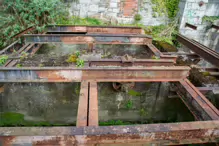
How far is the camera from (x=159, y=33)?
733 centimetres

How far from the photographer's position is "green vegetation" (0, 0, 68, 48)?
5723 millimetres

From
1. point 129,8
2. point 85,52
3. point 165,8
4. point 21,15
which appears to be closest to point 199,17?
point 165,8

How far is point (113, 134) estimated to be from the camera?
1648 mm

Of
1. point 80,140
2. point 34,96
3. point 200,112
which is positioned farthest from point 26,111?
point 200,112

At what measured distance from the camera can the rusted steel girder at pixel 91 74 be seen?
9.04 feet

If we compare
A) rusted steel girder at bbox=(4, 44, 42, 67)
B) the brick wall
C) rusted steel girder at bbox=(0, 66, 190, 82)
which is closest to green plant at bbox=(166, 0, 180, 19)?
the brick wall

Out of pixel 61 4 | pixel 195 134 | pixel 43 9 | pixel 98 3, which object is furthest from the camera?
pixel 98 3

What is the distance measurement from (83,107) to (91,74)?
80 cm

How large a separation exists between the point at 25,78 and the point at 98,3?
5864 millimetres

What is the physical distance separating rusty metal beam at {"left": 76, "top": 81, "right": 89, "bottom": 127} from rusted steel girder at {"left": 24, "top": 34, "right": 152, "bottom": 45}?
2.28 m

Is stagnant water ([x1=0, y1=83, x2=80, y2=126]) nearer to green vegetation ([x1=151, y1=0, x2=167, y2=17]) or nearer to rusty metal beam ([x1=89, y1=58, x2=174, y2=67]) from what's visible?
rusty metal beam ([x1=89, y1=58, x2=174, y2=67])

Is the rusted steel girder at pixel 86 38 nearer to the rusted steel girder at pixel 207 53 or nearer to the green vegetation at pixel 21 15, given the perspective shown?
the green vegetation at pixel 21 15

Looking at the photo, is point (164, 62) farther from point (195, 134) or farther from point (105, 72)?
point (195, 134)

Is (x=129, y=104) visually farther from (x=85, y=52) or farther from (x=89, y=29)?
(x=89, y=29)
